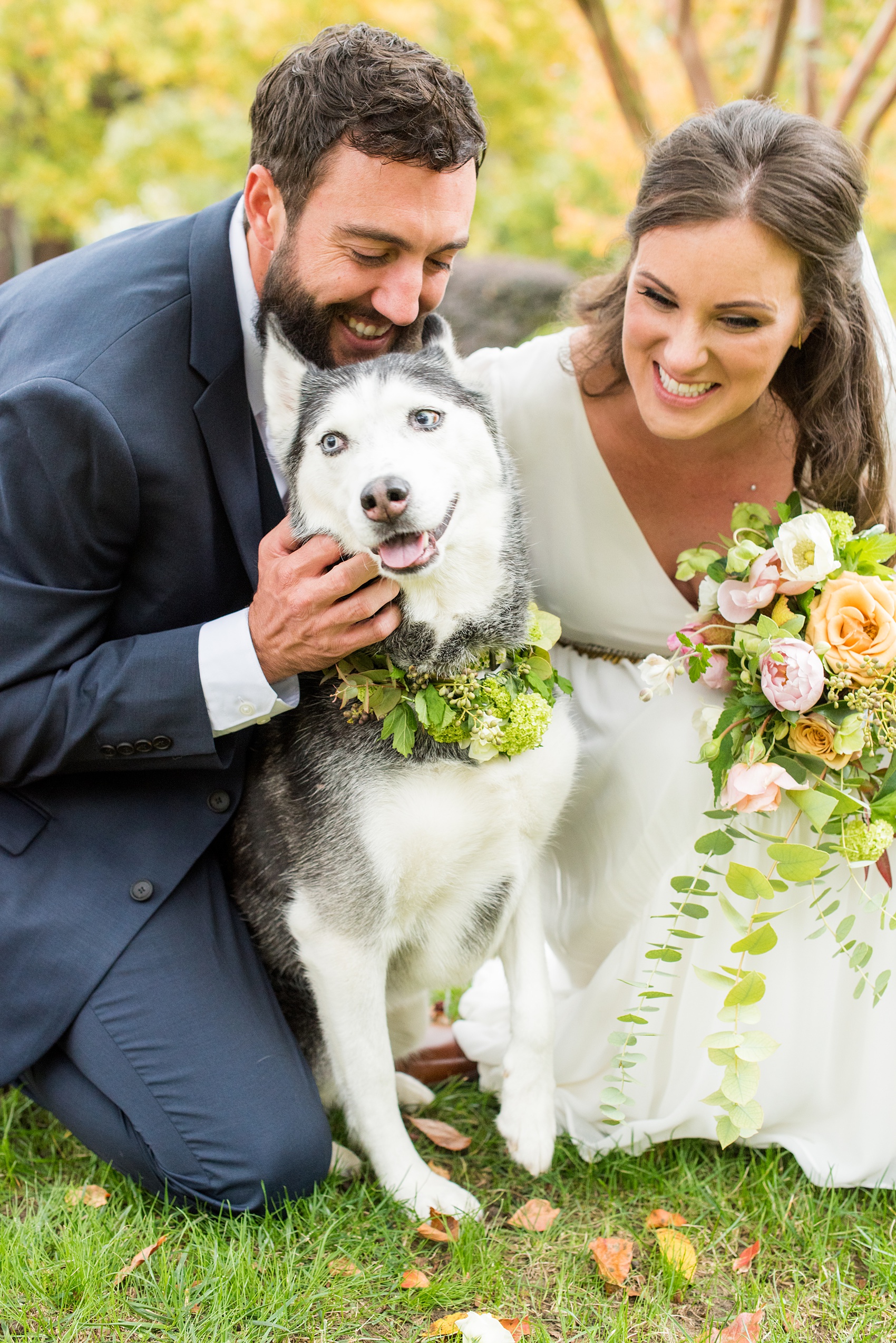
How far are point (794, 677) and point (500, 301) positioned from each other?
7393mm

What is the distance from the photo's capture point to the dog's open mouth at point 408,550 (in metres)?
2.20

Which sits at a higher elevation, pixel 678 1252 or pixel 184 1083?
pixel 184 1083

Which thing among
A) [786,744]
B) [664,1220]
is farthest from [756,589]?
[664,1220]

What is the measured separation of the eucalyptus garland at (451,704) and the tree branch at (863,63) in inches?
228

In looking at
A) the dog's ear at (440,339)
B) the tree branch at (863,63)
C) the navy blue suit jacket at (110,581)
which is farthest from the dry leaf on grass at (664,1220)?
the tree branch at (863,63)

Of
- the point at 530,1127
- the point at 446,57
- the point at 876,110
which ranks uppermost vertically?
the point at 446,57

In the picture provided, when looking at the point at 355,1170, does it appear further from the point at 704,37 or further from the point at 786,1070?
the point at 704,37

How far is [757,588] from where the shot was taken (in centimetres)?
251

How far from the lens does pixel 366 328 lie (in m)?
2.72

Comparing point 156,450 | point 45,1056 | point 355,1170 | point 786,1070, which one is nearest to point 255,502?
point 156,450

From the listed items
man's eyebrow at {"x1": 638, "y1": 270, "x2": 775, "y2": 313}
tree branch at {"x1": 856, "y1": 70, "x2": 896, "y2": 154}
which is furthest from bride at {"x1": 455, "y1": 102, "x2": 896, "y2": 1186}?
tree branch at {"x1": 856, "y1": 70, "x2": 896, "y2": 154}

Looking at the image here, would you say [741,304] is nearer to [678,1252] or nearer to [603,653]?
[603,653]

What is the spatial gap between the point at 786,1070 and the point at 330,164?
2.46 metres

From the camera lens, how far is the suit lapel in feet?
8.23
